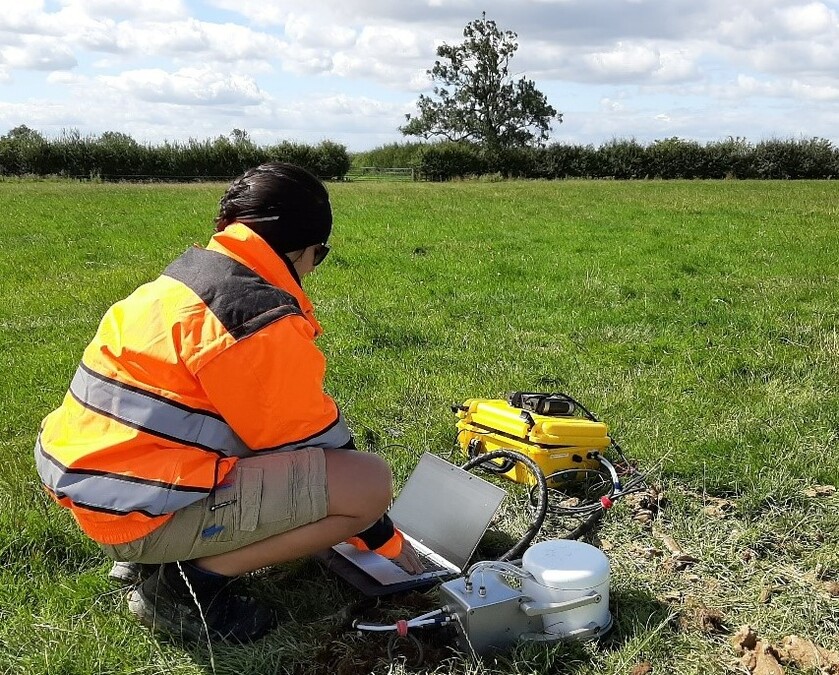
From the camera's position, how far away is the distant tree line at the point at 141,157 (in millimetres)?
35531

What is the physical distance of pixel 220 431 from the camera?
236cm

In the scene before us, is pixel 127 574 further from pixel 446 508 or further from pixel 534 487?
pixel 534 487

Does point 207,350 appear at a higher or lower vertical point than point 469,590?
higher

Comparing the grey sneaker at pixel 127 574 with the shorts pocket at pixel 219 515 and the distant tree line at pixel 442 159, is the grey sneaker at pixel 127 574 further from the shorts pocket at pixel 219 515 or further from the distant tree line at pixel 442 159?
the distant tree line at pixel 442 159

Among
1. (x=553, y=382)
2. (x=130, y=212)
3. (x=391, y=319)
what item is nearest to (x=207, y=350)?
(x=553, y=382)

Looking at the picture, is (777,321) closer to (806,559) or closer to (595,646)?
(806,559)

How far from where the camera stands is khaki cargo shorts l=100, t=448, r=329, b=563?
2396 mm

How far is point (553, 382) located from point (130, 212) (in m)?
11.9

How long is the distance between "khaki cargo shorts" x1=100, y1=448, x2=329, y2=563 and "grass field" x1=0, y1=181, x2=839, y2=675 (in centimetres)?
34

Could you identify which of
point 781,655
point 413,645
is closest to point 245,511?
point 413,645

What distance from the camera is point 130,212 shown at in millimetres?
15070

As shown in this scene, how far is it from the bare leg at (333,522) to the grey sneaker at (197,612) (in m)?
0.11

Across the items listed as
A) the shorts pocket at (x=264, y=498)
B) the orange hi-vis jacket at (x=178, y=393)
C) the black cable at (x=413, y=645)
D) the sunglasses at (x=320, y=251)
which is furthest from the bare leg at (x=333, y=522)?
the sunglasses at (x=320, y=251)

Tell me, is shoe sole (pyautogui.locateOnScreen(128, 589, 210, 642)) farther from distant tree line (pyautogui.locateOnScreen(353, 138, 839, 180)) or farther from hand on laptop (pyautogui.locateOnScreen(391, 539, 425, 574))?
distant tree line (pyautogui.locateOnScreen(353, 138, 839, 180))
